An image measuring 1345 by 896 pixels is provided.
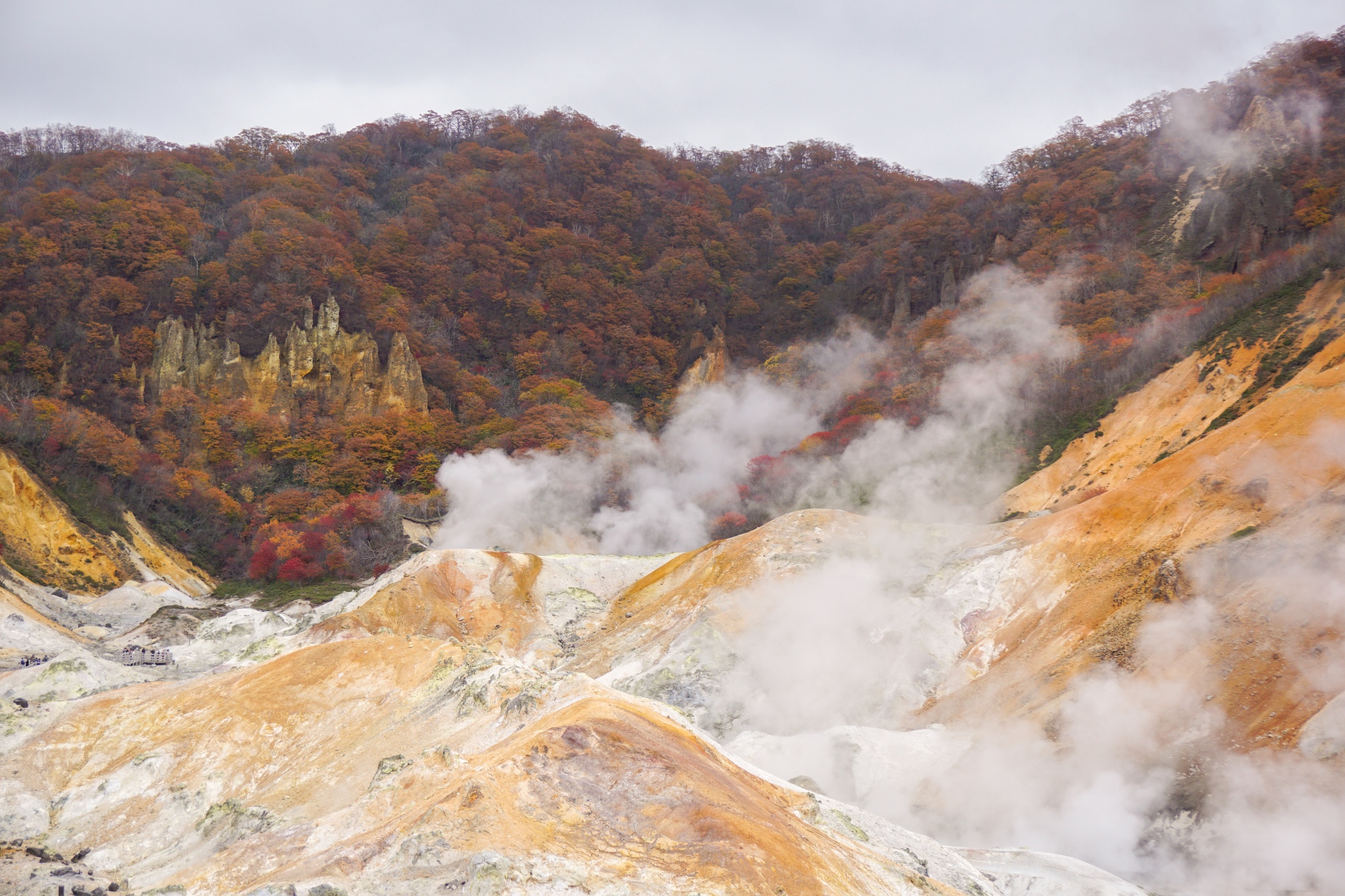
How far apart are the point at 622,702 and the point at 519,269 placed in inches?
1938

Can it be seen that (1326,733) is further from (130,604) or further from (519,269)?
(519,269)

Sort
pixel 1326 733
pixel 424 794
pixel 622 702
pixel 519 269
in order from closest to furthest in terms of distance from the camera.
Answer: pixel 424 794, pixel 1326 733, pixel 622 702, pixel 519 269

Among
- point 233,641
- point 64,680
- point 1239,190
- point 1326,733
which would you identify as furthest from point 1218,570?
point 1239,190

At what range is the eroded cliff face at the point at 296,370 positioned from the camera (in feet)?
164

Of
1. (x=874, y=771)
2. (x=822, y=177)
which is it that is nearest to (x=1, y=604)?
(x=874, y=771)

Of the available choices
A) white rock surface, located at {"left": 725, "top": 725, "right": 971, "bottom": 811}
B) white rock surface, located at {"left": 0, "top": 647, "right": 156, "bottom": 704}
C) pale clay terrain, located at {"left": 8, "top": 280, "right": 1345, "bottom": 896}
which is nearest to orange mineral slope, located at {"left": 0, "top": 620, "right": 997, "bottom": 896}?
pale clay terrain, located at {"left": 8, "top": 280, "right": 1345, "bottom": 896}

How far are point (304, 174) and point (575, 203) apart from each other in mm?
18901

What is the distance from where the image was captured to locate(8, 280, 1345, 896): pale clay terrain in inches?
400

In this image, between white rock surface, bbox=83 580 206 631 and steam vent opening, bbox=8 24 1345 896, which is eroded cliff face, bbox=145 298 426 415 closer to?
steam vent opening, bbox=8 24 1345 896

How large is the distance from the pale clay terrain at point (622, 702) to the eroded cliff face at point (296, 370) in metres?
21.8

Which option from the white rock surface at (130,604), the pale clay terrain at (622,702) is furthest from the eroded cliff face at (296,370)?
the pale clay terrain at (622,702)

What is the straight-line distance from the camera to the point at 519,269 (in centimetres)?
5953

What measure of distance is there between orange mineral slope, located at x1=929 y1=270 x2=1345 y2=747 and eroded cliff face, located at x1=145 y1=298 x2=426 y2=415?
125ft

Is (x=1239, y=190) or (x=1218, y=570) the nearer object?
(x=1218, y=570)
